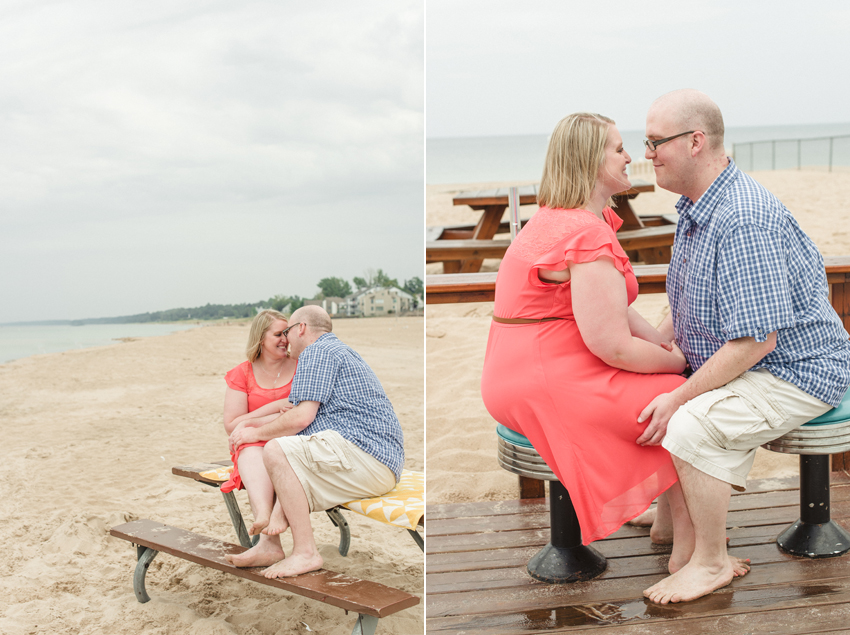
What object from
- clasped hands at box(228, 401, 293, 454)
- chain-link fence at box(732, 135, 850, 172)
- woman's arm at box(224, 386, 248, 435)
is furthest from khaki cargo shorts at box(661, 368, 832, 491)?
chain-link fence at box(732, 135, 850, 172)

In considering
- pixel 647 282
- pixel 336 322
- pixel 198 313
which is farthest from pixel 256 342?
pixel 198 313

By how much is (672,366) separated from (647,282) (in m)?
1.29

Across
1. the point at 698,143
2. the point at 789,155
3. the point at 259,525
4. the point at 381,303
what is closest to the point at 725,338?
the point at 698,143

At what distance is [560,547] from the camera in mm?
2377

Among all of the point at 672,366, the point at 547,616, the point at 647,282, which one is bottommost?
the point at 547,616

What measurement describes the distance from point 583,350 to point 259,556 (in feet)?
4.43

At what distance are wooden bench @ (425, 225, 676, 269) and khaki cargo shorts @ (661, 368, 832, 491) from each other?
5234 millimetres

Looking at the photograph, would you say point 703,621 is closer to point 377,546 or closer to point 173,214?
point 377,546

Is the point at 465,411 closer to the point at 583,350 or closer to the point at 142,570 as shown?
the point at 142,570

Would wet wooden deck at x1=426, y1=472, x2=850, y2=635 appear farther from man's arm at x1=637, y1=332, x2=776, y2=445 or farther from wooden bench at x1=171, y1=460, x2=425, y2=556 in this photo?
wooden bench at x1=171, y1=460, x2=425, y2=556

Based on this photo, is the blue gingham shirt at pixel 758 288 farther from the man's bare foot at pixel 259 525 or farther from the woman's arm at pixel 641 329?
the man's bare foot at pixel 259 525

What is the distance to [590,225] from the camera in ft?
6.63

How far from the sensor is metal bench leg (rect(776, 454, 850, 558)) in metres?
2.39

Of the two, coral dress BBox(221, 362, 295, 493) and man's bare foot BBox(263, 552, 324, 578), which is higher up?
coral dress BBox(221, 362, 295, 493)
